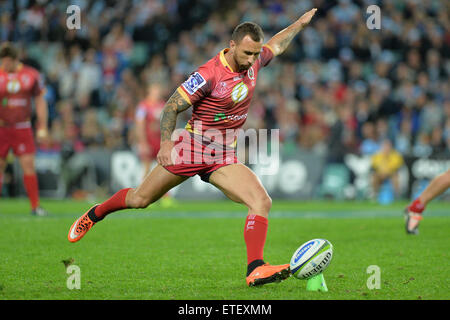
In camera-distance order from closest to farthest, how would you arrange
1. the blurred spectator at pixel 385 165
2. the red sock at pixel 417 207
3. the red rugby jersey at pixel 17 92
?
the red sock at pixel 417 207 < the red rugby jersey at pixel 17 92 < the blurred spectator at pixel 385 165

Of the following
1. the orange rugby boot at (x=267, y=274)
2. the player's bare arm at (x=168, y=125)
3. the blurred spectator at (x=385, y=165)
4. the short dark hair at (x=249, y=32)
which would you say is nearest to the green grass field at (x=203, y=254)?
the orange rugby boot at (x=267, y=274)

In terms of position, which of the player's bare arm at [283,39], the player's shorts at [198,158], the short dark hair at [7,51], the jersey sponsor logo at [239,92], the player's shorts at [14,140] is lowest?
the player's shorts at [198,158]

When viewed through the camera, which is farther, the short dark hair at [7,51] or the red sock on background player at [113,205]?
the short dark hair at [7,51]

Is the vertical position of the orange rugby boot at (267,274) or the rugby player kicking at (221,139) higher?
the rugby player kicking at (221,139)

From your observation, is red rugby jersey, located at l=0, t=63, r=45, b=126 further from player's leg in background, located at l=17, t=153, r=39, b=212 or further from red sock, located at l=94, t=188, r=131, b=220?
red sock, located at l=94, t=188, r=131, b=220

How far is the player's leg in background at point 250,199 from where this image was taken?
6121 millimetres

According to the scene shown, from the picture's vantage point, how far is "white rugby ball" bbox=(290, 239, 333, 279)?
5645 mm

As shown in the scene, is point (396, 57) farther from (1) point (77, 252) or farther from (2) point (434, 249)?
(1) point (77, 252)

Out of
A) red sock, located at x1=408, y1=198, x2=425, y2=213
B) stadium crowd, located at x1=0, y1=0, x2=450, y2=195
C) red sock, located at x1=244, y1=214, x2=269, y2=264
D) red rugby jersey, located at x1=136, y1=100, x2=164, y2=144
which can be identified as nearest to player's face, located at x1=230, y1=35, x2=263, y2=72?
red sock, located at x1=244, y1=214, x2=269, y2=264

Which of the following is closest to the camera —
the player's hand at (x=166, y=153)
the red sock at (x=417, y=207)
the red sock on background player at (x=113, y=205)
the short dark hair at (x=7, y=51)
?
the player's hand at (x=166, y=153)

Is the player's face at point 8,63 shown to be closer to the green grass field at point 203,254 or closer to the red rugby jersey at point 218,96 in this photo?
the green grass field at point 203,254

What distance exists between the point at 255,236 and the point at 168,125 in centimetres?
126

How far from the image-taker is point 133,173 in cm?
1675
